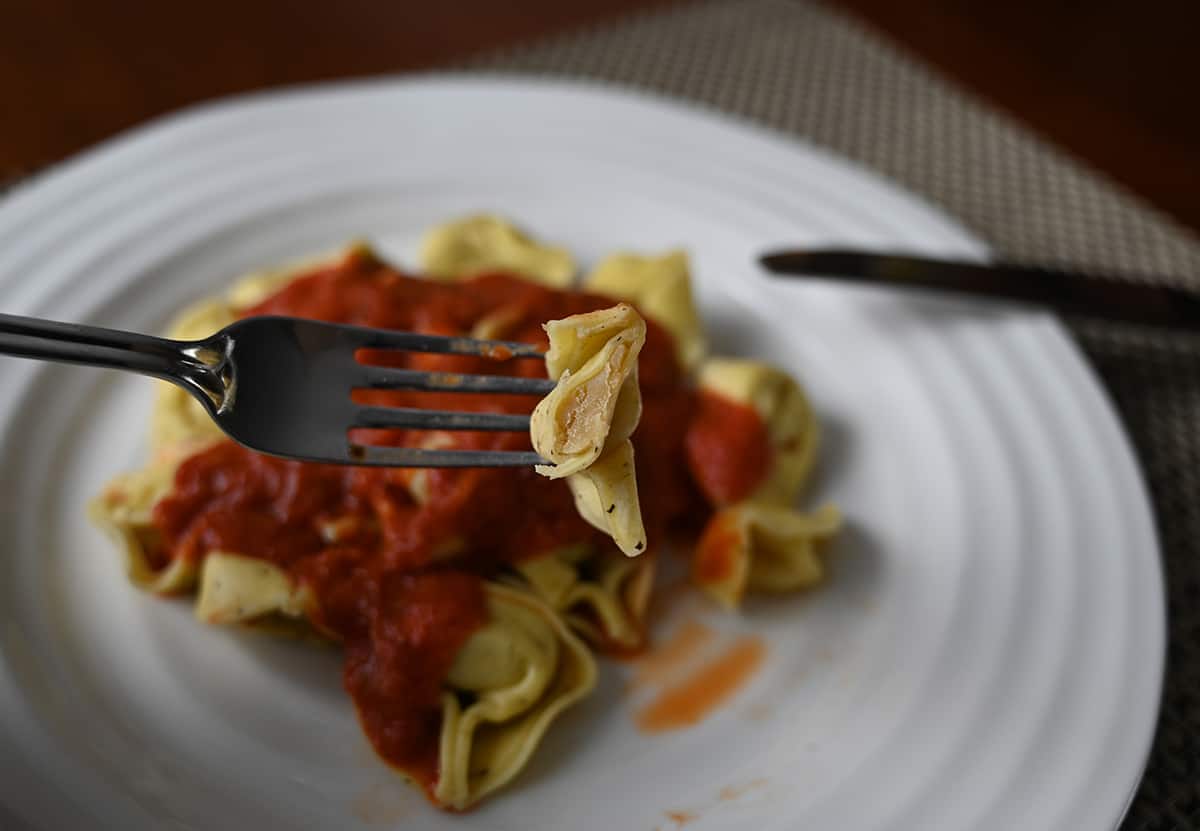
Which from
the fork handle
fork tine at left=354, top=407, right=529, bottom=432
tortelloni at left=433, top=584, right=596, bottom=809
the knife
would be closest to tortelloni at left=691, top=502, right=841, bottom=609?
tortelloni at left=433, top=584, right=596, bottom=809

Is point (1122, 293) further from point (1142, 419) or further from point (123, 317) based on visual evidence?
point (123, 317)

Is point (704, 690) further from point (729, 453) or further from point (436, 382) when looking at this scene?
point (436, 382)

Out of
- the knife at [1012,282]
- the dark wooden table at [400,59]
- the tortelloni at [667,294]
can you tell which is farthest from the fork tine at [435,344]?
the dark wooden table at [400,59]

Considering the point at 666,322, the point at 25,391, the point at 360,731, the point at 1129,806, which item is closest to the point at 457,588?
the point at 360,731

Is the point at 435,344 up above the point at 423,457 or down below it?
above

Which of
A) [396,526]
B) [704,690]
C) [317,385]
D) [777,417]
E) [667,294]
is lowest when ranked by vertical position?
[704,690]

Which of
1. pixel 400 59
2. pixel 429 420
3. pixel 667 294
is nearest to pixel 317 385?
pixel 429 420
